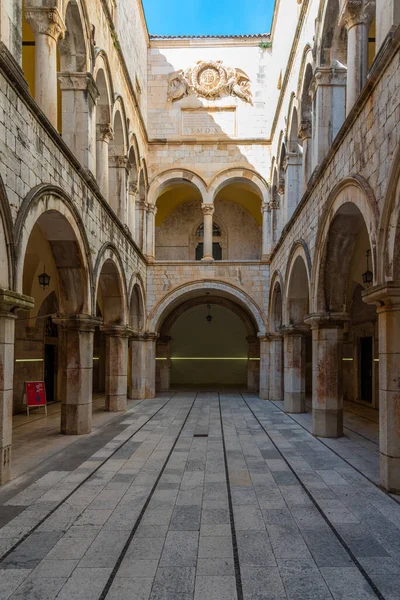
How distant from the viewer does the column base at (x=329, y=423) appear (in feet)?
30.8

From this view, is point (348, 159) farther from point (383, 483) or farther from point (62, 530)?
point (62, 530)

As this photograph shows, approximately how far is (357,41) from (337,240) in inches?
121

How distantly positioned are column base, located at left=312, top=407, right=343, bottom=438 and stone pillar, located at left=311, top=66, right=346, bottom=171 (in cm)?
468

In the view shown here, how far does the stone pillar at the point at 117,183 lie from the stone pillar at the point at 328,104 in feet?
18.6

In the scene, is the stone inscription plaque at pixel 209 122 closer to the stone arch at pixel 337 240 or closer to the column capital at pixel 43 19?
the stone arch at pixel 337 240

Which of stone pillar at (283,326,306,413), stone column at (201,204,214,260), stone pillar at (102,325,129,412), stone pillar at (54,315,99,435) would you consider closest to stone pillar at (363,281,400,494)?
stone pillar at (54,315,99,435)

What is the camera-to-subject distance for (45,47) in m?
7.60

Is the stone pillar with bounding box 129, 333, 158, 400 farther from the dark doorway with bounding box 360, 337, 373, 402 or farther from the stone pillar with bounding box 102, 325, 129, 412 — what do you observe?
the dark doorway with bounding box 360, 337, 373, 402

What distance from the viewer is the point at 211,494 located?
5.92 metres

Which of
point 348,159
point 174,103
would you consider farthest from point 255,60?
point 348,159

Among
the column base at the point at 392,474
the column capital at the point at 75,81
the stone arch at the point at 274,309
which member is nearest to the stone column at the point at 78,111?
the column capital at the point at 75,81

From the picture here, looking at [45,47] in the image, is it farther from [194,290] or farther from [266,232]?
[266,232]

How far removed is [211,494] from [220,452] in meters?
2.32

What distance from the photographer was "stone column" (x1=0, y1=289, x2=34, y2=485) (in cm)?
585
